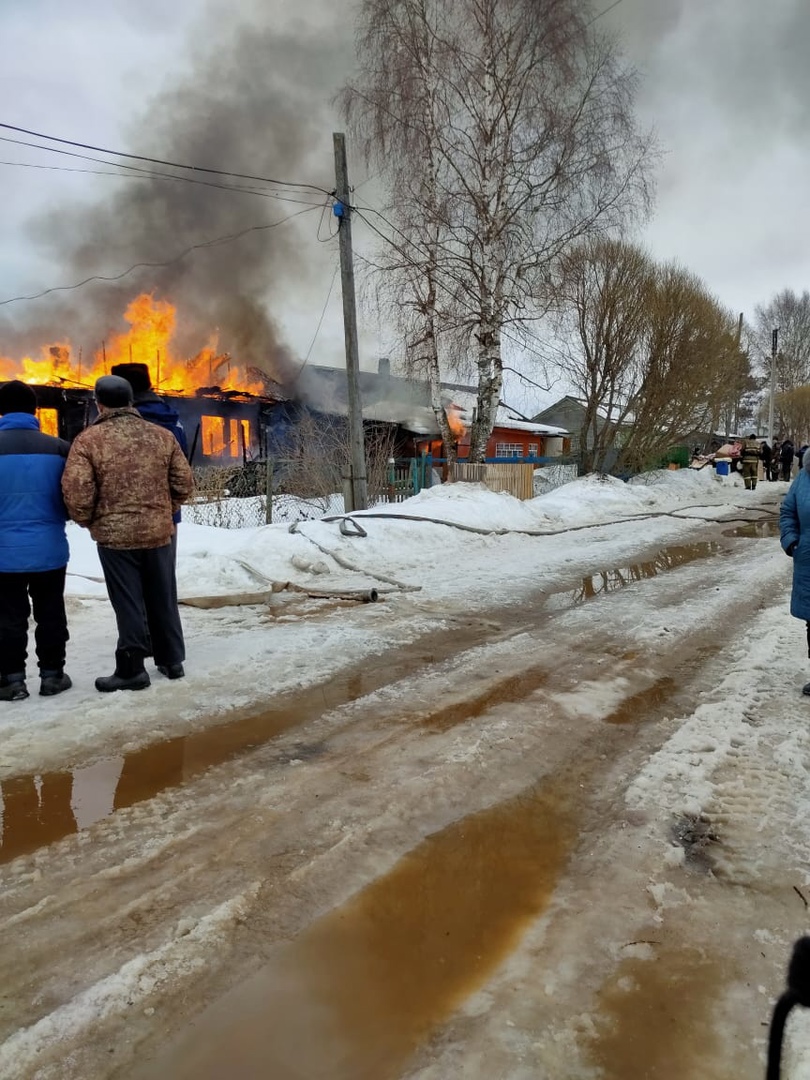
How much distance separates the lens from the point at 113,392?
381 cm

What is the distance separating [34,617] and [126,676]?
1.94 ft

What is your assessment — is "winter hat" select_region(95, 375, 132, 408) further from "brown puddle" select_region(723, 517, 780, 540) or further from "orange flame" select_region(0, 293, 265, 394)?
"orange flame" select_region(0, 293, 265, 394)

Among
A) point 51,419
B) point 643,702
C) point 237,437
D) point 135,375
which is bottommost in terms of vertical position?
point 643,702

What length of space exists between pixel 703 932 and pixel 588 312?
60.8ft

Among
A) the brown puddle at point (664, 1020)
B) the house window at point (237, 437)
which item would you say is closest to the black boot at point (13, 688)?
the brown puddle at point (664, 1020)

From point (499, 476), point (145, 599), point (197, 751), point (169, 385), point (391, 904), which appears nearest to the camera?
point (391, 904)

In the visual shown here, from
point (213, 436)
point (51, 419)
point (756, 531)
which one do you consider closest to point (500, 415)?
point (213, 436)

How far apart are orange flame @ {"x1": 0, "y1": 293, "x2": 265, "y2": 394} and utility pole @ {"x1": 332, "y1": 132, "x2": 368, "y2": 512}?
48.3ft

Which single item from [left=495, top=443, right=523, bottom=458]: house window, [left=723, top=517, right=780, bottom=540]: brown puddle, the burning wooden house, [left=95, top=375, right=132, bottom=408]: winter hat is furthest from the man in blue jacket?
[left=495, top=443, right=523, bottom=458]: house window

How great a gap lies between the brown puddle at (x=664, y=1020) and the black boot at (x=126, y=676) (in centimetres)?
292

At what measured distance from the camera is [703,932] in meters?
1.95

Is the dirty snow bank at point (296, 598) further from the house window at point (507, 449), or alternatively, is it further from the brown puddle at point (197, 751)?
the house window at point (507, 449)

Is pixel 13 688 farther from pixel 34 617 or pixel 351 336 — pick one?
pixel 351 336

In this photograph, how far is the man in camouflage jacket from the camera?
3.73 metres
